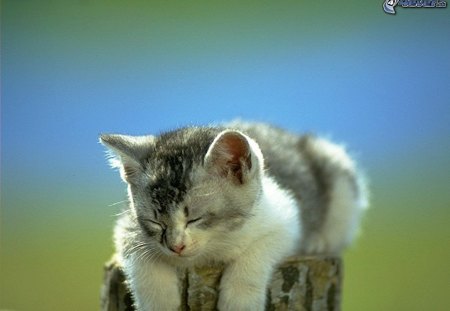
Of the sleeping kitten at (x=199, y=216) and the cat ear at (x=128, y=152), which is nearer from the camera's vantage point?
the sleeping kitten at (x=199, y=216)

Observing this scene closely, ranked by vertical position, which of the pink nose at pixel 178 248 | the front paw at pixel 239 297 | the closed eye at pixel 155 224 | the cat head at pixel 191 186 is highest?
the cat head at pixel 191 186

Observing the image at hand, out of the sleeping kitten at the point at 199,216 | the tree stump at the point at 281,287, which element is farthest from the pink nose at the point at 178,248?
the tree stump at the point at 281,287

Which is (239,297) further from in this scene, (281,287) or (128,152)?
(128,152)

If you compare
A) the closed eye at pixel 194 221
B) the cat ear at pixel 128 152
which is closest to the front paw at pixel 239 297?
the closed eye at pixel 194 221

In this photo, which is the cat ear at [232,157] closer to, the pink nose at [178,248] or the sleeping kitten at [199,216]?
the sleeping kitten at [199,216]

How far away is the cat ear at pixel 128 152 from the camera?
81.8 inches

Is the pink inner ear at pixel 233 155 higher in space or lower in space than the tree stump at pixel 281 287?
higher

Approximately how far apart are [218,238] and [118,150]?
45cm

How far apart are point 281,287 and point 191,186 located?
0.56m

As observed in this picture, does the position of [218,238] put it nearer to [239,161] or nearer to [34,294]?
[239,161]

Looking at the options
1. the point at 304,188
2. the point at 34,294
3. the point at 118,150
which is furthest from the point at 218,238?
the point at 34,294

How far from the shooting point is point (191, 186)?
1.95 m

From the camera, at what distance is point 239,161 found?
2.02 metres

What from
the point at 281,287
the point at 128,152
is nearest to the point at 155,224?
the point at 128,152
